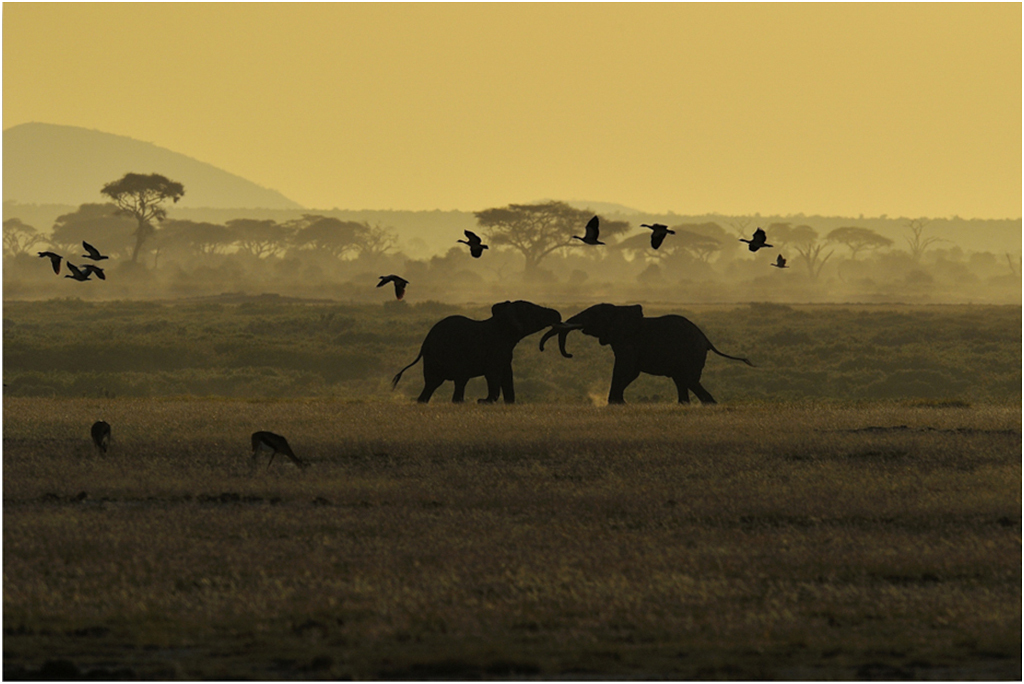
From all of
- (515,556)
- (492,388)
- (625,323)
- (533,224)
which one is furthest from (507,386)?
(533,224)

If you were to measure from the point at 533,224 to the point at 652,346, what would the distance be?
79.9 m

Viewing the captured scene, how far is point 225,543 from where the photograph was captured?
13789 mm

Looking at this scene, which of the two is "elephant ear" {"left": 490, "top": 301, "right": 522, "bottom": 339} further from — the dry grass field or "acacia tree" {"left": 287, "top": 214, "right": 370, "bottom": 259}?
"acacia tree" {"left": 287, "top": 214, "right": 370, "bottom": 259}

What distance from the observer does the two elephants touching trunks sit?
30.6m

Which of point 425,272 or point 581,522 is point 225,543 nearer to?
point 581,522

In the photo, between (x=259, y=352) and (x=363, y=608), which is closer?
(x=363, y=608)

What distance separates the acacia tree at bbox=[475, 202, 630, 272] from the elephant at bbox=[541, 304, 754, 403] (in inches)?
3004

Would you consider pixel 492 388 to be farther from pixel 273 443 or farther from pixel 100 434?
pixel 273 443

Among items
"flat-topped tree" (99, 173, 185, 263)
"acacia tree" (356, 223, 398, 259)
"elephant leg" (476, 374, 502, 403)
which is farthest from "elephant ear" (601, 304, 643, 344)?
"acacia tree" (356, 223, 398, 259)

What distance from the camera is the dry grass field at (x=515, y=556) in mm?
10148

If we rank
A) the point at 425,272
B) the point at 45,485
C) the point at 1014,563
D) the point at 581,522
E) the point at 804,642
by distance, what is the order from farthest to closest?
the point at 425,272 → the point at 45,485 → the point at 581,522 → the point at 1014,563 → the point at 804,642

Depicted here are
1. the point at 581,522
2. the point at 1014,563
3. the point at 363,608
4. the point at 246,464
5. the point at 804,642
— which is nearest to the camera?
the point at 804,642

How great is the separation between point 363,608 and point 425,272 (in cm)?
11644

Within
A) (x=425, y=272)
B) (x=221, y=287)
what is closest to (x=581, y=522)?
(x=221, y=287)
